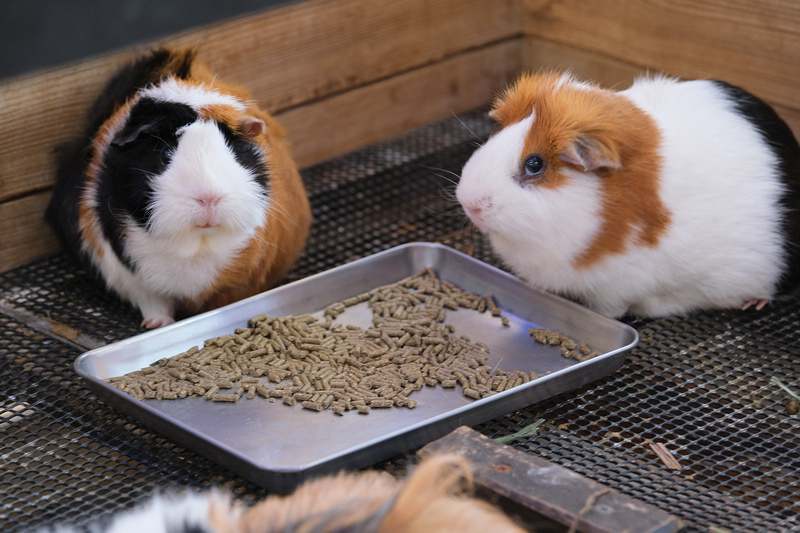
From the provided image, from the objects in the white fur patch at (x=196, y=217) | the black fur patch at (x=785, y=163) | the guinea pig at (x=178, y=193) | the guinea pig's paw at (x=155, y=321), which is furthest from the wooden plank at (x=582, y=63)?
the guinea pig's paw at (x=155, y=321)

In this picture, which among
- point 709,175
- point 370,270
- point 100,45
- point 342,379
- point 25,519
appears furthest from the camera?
point 100,45

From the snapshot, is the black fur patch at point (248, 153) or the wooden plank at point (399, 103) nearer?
the black fur patch at point (248, 153)

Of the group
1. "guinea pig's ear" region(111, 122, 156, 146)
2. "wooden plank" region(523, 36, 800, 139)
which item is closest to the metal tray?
"guinea pig's ear" region(111, 122, 156, 146)

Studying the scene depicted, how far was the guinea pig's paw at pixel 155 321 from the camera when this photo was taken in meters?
1.98

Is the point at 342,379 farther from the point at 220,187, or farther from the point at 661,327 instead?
the point at 661,327

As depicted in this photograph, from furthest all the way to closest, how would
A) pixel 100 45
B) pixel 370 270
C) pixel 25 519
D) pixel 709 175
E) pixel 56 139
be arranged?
1. pixel 100 45
2. pixel 56 139
3. pixel 370 270
4. pixel 709 175
5. pixel 25 519

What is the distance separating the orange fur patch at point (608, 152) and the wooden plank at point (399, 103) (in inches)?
39.9

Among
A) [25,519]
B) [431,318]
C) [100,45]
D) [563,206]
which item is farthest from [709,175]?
[100,45]

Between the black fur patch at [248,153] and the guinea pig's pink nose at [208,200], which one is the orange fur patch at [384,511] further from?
the black fur patch at [248,153]

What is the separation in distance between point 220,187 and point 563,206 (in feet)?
2.13

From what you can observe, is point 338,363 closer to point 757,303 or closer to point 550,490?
point 550,490

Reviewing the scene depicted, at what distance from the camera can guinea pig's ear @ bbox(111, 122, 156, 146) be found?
1757 millimetres

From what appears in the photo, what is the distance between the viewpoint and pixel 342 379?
173 cm

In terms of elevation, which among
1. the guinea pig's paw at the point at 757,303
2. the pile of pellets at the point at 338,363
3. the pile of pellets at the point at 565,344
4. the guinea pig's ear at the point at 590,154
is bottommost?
the pile of pellets at the point at 338,363
